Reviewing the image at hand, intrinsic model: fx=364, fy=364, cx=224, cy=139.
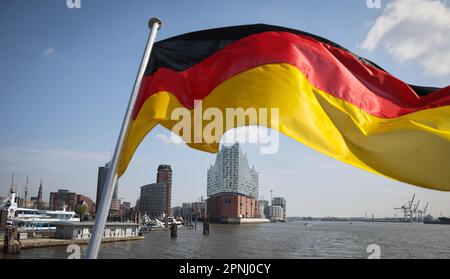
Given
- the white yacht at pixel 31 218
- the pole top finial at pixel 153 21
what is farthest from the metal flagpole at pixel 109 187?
the white yacht at pixel 31 218

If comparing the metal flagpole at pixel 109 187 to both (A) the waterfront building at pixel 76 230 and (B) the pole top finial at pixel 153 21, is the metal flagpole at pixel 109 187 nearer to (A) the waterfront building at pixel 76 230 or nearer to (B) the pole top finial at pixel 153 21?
(B) the pole top finial at pixel 153 21

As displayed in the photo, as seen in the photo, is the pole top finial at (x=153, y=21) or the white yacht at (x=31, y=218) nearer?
the pole top finial at (x=153, y=21)

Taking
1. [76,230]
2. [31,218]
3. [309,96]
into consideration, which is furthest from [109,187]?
[31,218]

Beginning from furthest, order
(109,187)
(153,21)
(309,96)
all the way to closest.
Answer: (309,96) → (153,21) → (109,187)

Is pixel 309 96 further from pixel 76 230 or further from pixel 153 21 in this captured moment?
pixel 76 230

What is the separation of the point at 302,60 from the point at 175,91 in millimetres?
2278

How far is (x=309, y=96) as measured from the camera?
239 inches

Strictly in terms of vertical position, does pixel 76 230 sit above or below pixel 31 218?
below

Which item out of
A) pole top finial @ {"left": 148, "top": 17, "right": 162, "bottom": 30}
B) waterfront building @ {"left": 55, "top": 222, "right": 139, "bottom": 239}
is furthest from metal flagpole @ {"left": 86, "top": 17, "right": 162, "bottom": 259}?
waterfront building @ {"left": 55, "top": 222, "right": 139, "bottom": 239}

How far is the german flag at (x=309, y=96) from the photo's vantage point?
17.9 ft

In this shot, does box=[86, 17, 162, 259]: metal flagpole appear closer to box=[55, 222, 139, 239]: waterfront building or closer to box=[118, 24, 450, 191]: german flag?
box=[118, 24, 450, 191]: german flag

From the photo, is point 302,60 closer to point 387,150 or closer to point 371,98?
point 371,98
